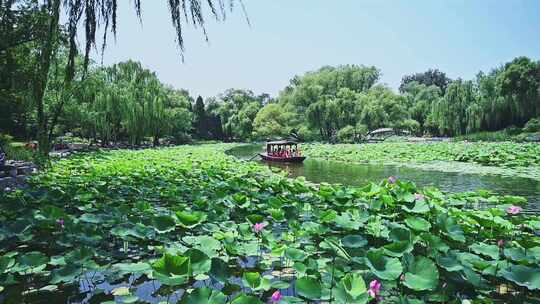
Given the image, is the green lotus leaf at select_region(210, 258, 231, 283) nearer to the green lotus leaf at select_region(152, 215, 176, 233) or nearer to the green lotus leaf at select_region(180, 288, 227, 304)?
the green lotus leaf at select_region(180, 288, 227, 304)

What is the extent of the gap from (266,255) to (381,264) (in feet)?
3.62

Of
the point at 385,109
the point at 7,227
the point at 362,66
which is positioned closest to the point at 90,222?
the point at 7,227

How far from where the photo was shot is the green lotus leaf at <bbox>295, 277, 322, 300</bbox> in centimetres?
179

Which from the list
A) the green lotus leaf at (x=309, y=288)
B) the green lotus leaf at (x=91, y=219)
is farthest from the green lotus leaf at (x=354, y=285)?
the green lotus leaf at (x=91, y=219)

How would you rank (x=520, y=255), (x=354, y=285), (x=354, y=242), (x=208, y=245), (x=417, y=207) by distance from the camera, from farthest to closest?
(x=417, y=207) < (x=354, y=242) < (x=208, y=245) < (x=520, y=255) < (x=354, y=285)

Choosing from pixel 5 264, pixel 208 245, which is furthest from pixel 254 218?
pixel 5 264

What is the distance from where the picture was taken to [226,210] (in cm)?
354

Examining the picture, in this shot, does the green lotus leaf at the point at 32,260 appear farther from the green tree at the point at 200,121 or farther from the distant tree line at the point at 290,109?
the green tree at the point at 200,121

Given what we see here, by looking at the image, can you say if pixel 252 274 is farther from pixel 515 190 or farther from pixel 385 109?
pixel 385 109

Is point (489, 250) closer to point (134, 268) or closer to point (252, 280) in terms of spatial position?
point (252, 280)

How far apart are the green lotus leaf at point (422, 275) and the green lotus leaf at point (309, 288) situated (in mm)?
448

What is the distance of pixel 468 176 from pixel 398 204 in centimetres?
746

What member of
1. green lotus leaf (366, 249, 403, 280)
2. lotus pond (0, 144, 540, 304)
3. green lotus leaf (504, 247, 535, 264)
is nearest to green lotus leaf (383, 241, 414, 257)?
lotus pond (0, 144, 540, 304)

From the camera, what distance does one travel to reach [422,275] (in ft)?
6.10
